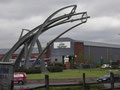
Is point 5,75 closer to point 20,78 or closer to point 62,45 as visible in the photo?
point 20,78

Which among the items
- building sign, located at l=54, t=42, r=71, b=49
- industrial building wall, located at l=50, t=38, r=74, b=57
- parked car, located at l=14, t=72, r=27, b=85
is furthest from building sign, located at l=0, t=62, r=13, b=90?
industrial building wall, located at l=50, t=38, r=74, b=57

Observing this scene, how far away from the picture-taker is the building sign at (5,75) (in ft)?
28.0

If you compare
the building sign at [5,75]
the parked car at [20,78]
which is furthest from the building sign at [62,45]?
the building sign at [5,75]

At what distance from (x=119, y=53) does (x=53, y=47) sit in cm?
5311

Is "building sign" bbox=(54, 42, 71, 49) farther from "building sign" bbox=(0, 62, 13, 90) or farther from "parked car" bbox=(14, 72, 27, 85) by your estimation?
"building sign" bbox=(0, 62, 13, 90)

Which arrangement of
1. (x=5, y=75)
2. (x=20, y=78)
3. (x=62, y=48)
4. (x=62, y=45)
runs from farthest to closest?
A: 1. (x=62, y=48)
2. (x=62, y=45)
3. (x=20, y=78)
4. (x=5, y=75)

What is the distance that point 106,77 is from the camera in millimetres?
35031

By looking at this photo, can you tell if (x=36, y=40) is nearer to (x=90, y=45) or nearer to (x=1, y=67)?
(x=1, y=67)

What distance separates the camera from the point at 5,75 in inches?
340

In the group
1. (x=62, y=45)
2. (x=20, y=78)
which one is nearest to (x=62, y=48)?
(x=62, y=45)

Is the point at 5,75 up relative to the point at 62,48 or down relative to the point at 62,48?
down

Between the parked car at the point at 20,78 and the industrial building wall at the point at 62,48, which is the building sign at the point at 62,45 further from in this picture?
the parked car at the point at 20,78

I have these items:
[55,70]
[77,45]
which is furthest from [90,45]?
[55,70]

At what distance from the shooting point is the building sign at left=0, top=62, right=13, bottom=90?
852cm
